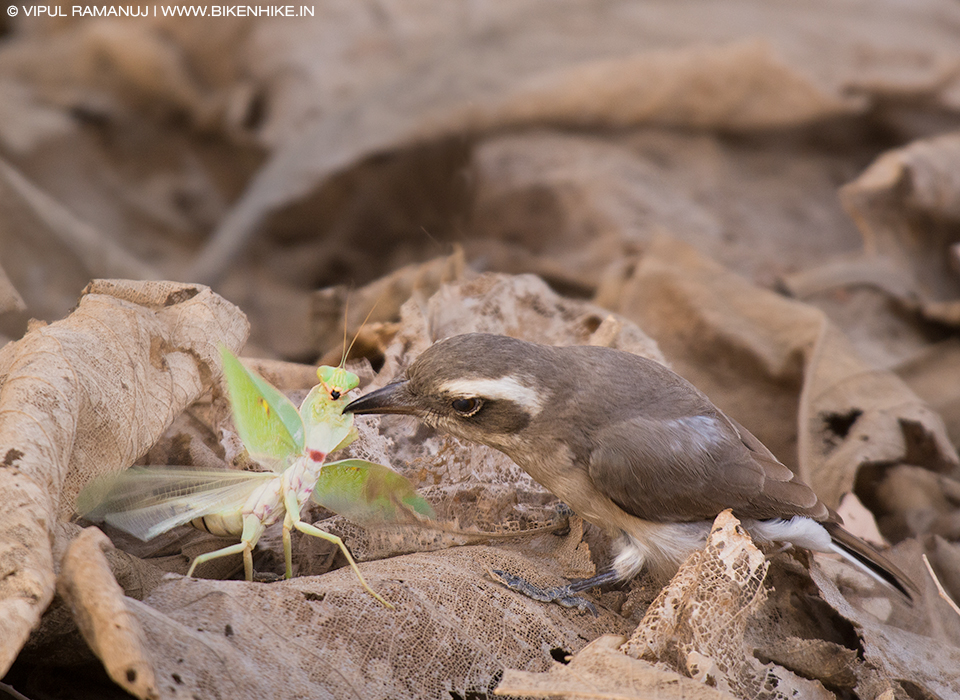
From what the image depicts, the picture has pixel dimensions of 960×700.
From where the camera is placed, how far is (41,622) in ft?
7.32

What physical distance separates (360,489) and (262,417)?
0.44m

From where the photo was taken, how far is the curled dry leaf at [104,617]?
1.90 meters

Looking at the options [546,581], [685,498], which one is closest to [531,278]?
[685,498]

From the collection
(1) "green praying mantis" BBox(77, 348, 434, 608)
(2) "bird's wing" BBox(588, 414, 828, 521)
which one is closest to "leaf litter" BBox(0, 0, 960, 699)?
(1) "green praying mantis" BBox(77, 348, 434, 608)

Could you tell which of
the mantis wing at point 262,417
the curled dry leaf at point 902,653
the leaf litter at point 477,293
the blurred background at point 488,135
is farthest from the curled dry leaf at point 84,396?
the curled dry leaf at point 902,653

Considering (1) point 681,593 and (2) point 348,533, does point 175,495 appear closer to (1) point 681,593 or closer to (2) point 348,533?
(2) point 348,533

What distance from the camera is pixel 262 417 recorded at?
9.38ft

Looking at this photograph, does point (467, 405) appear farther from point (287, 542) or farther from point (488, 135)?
point (488, 135)

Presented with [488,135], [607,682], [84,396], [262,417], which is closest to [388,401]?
[262,417]

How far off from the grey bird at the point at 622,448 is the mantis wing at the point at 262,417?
0.40 meters

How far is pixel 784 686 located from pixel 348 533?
161 centimetres

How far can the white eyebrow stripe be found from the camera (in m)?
3.18

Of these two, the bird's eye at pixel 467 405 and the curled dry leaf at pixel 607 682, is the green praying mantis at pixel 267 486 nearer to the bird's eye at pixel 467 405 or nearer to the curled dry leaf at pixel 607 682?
the bird's eye at pixel 467 405

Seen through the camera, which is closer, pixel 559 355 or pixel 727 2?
pixel 559 355
